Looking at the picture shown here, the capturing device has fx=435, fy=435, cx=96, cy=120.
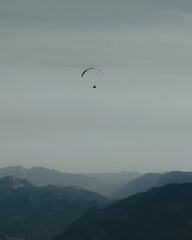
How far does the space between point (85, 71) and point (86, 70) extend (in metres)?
2.19

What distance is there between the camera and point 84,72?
648 feet

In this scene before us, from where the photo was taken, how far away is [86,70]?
194 m

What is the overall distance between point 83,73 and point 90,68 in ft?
20.9

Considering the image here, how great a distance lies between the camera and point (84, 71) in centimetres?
19862

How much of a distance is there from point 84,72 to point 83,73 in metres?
1.33

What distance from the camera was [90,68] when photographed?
191m

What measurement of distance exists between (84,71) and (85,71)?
220 cm

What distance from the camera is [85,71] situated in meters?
196

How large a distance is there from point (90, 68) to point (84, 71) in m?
8.03

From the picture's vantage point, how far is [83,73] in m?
196

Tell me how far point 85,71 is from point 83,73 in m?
1.29

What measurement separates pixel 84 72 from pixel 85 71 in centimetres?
116

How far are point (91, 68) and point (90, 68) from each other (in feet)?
1.67

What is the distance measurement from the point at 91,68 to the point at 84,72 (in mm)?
7449
